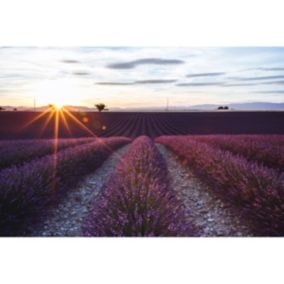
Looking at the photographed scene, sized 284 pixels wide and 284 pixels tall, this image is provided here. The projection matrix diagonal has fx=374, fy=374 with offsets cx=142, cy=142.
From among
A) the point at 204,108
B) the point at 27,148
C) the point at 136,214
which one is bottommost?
the point at 136,214

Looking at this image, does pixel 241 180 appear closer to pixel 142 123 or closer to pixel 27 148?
pixel 142 123

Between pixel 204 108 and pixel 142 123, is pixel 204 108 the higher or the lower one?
the higher one

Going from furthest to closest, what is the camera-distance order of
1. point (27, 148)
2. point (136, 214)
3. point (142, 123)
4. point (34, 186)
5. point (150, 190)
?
point (27, 148) → point (142, 123) → point (34, 186) → point (150, 190) → point (136, 214)

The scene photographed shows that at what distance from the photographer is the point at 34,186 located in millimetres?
3463

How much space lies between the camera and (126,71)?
351cm

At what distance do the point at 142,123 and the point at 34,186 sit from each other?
134 centimetres

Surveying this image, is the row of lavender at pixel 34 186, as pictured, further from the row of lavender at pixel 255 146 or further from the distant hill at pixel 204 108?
the row of lavender at pixel 255 146

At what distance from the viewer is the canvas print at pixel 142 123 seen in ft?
10.3

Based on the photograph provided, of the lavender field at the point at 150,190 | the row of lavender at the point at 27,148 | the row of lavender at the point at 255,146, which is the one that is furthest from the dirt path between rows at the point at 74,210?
the row of lavender at the point at 255,146

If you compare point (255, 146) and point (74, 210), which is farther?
point (255, 146)

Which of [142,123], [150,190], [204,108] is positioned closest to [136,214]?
[150,190]

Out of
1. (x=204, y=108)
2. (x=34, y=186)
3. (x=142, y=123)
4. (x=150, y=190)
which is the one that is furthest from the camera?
(x=142, y=123)

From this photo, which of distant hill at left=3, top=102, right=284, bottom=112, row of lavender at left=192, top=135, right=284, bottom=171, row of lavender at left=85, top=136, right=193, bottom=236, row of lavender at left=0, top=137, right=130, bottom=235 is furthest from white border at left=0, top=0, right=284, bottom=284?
row of lavender at left=192, top=135, right=284, bottom=171

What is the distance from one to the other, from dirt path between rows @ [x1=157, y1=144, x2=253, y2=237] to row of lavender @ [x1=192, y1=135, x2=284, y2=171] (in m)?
0.52
